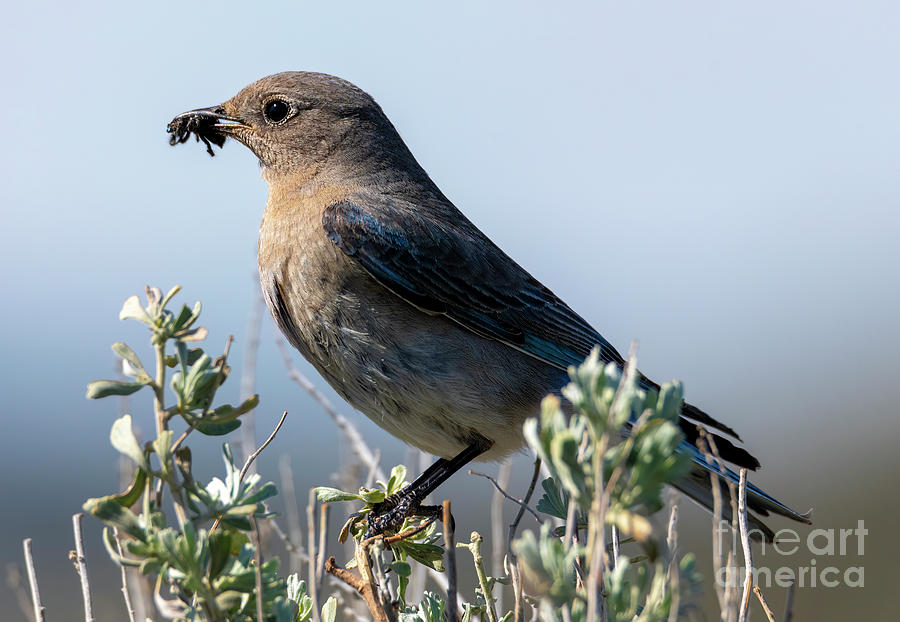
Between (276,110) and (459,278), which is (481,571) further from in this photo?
(276,110)

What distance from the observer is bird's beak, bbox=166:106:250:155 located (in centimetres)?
471

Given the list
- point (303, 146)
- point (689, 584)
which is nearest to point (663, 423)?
point (689, 584)

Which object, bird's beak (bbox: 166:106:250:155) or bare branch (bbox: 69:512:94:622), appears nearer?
bare branch (bbox: 69:512:94:622)

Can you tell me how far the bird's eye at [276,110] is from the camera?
4637 millimetres

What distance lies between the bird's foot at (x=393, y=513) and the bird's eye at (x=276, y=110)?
6.59 ft

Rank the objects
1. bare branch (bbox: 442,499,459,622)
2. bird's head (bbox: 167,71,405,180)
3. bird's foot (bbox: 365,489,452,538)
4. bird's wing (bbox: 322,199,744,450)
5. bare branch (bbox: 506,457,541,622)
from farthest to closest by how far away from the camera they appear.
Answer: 1. bird's head (bbox: 167,71,405,180)
2. bird's wing (bbox: 322,199,744,450)
3. bird's foot (bbox: 365,489,452,538)
4. bare branch (bbox: 506,457,541,622)
5. bare branch (bbox: 442,499,459,622)

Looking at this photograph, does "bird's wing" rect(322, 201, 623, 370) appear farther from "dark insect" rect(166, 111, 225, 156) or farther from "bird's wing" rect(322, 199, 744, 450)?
"dark insect" rect(166, 111, 225, 156)

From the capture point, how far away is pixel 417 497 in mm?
3629

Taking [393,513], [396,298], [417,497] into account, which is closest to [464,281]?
[396,298]

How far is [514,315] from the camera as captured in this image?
4160 millimetres

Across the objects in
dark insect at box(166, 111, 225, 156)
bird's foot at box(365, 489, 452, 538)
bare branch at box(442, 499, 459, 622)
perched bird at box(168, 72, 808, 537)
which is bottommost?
bare branch at box(442, 499, 459, 622)

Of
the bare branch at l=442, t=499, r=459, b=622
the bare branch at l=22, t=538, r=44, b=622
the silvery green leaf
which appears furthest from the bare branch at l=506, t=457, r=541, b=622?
the bare branch at l=22, t=538, r=44, b=622

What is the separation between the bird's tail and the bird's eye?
2.38 metres

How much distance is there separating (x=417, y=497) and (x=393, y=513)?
0.18 meters
